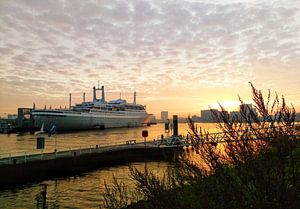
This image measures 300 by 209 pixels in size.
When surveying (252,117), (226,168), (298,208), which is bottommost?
(298,208)

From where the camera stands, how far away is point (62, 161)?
96.8 feet

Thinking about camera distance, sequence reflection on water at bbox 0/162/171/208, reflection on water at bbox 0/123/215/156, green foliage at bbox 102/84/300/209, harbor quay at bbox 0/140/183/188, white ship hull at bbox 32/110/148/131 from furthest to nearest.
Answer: white ship hull at bbox 32/110/148/131, reflection on water at bbox 0/123/215/156, harbor quay at bbox 0/140/183/188, reflection on water at bbox 0/162/171/208, green foliage at bbox 102/84/300/209

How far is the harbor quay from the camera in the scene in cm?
2470

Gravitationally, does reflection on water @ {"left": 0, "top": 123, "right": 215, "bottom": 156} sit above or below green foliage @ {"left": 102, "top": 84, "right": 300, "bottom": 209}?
below

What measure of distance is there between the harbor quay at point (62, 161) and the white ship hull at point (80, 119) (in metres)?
75.5

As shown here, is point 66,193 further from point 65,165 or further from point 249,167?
Answer: point 249,167

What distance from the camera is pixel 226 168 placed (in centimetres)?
493

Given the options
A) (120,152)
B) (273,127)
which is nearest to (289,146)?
(273,127)

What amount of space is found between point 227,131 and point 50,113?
4390 inches

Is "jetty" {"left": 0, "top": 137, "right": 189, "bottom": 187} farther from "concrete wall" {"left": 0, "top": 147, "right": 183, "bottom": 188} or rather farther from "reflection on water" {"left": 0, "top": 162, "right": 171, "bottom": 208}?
"reflection on water" {"left": 0, "top": 162, "right": 171, "bottom": 208}

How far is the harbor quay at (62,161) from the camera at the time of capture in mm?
24703

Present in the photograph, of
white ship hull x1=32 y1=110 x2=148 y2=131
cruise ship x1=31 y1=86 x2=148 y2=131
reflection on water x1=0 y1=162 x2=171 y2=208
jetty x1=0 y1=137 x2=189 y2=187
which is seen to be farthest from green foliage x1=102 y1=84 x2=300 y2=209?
white ship hull x1=32 y1=110 x2=148 y2=131

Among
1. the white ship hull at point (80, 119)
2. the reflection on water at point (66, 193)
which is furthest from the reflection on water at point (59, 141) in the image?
the white ship hull at point (80, 119)

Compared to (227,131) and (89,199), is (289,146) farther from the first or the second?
(89,199)
